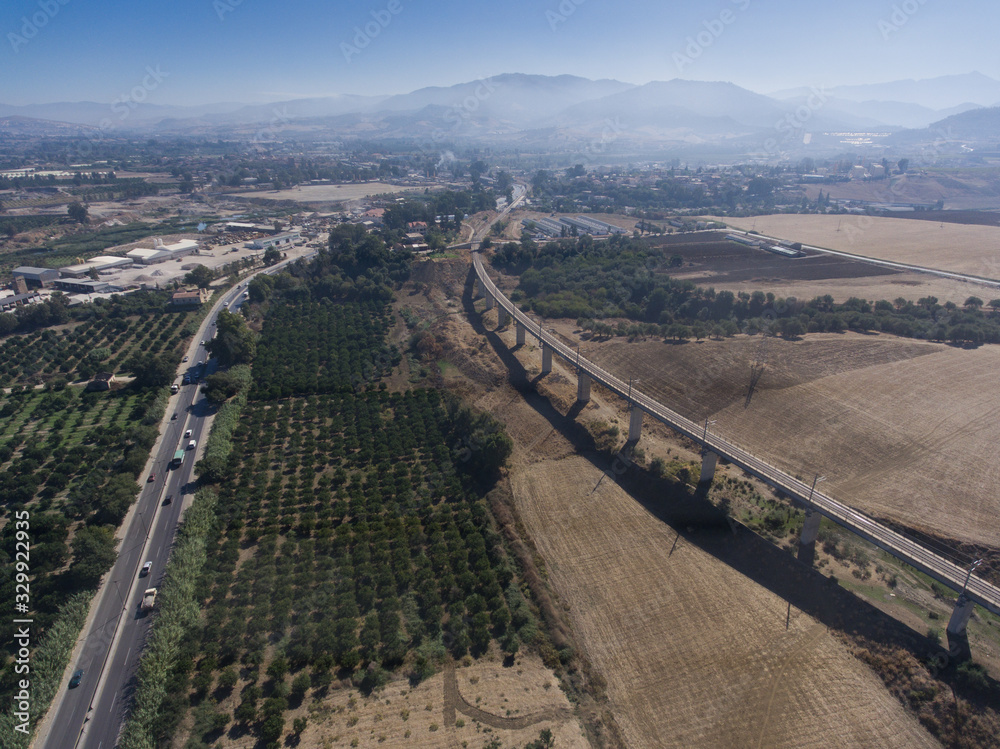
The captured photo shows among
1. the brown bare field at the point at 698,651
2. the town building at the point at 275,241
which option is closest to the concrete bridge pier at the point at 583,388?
the brown bare field at the point at 698,651

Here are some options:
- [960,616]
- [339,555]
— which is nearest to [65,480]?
[339,555]

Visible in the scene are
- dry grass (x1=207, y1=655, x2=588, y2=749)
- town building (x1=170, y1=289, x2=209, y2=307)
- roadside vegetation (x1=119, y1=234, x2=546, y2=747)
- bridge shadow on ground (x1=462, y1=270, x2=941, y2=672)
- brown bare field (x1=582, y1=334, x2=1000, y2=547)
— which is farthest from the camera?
town building (x1=170, y1=289, x2=209, y2=307)

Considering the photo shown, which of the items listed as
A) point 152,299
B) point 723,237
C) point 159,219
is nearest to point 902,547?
point 152,299

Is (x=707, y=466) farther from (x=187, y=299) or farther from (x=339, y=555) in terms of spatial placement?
(x=187, y=299)

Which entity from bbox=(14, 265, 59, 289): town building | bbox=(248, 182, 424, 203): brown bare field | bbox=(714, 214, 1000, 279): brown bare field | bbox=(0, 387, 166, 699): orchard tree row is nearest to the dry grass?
bbox=(0, 387, 166, 699): orchard tree row

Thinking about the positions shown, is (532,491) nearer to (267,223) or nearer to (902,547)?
(902,547)

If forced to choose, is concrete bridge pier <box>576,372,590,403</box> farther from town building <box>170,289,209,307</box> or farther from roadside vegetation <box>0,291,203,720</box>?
town building <box>170,289,209,307</box>
